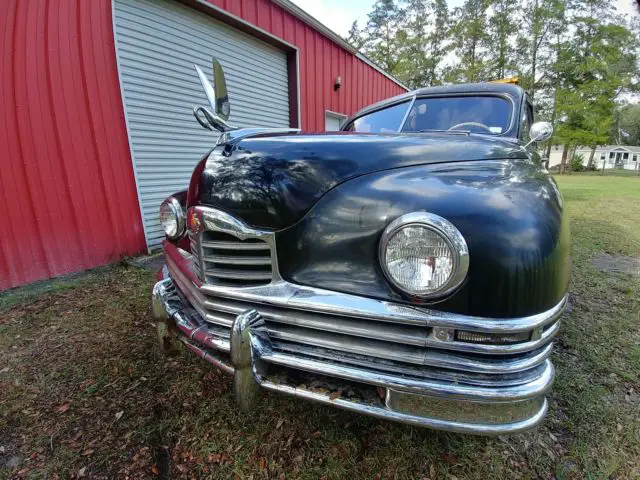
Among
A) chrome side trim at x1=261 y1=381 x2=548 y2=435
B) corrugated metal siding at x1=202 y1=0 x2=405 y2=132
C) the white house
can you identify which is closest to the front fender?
chrome side trim at x1=261 y1=381 x2=548 y2=435

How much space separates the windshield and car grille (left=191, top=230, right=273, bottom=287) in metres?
1.75

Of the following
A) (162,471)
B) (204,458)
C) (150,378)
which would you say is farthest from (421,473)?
(150,378)

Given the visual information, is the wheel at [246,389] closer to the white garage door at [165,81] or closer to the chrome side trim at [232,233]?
the chrome side trim at [232,233]

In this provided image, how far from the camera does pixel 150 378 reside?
6.79ft

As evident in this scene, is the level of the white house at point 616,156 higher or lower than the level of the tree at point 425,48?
lower

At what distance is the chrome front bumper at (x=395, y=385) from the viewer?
41.1 inches

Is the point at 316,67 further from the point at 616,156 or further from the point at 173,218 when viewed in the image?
the point at 616,156

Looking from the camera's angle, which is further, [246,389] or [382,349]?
[246,389]

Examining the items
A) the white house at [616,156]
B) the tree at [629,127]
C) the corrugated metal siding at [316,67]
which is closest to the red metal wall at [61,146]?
the corrugated metal siding at [316,67]

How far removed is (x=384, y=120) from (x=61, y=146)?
3.43 meters

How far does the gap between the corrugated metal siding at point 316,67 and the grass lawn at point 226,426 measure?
4.96 m

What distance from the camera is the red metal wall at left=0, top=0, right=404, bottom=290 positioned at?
3.26 m

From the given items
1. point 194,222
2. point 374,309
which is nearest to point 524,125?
point 374,309

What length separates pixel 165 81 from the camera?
4.54m
